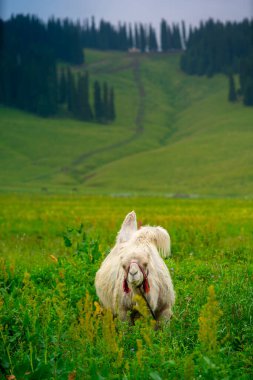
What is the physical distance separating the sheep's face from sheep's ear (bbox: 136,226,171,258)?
71cm

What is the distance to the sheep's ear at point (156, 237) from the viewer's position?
27.8 feet

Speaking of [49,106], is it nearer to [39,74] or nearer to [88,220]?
[39,74]

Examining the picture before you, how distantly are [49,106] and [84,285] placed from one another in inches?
6081

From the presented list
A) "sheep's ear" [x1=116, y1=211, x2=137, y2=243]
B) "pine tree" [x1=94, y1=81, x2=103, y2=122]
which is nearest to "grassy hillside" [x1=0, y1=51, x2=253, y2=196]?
"pine tree" [x1=94, y1=81, x2=103, y2=122]

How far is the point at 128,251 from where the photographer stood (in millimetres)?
7926

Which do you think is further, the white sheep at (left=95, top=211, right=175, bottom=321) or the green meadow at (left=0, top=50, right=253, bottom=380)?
the white sheep at (left=95, top=211, right=175, bottom=321)

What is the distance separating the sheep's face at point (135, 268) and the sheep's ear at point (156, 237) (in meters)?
0.71

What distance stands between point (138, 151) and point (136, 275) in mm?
131275

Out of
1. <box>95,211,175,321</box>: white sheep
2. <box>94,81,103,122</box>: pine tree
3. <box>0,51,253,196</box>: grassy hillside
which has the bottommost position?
<box>0,51,253,196</box>: grassy hillside

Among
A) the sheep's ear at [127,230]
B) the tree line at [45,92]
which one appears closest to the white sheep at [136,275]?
the sheep's ear at [127,230]

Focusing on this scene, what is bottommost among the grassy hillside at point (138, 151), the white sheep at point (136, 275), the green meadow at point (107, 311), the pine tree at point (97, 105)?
the grassy hillside at point (138, 151)

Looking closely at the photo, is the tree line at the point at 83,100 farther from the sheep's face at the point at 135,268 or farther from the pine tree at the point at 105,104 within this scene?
the sheep's face at the point at 135,268

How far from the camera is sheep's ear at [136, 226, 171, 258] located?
27.8 ft

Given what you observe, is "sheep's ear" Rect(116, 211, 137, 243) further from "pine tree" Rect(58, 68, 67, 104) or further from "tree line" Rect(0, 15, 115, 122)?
"pine tree" Rect(58, 68, 67, 104)
